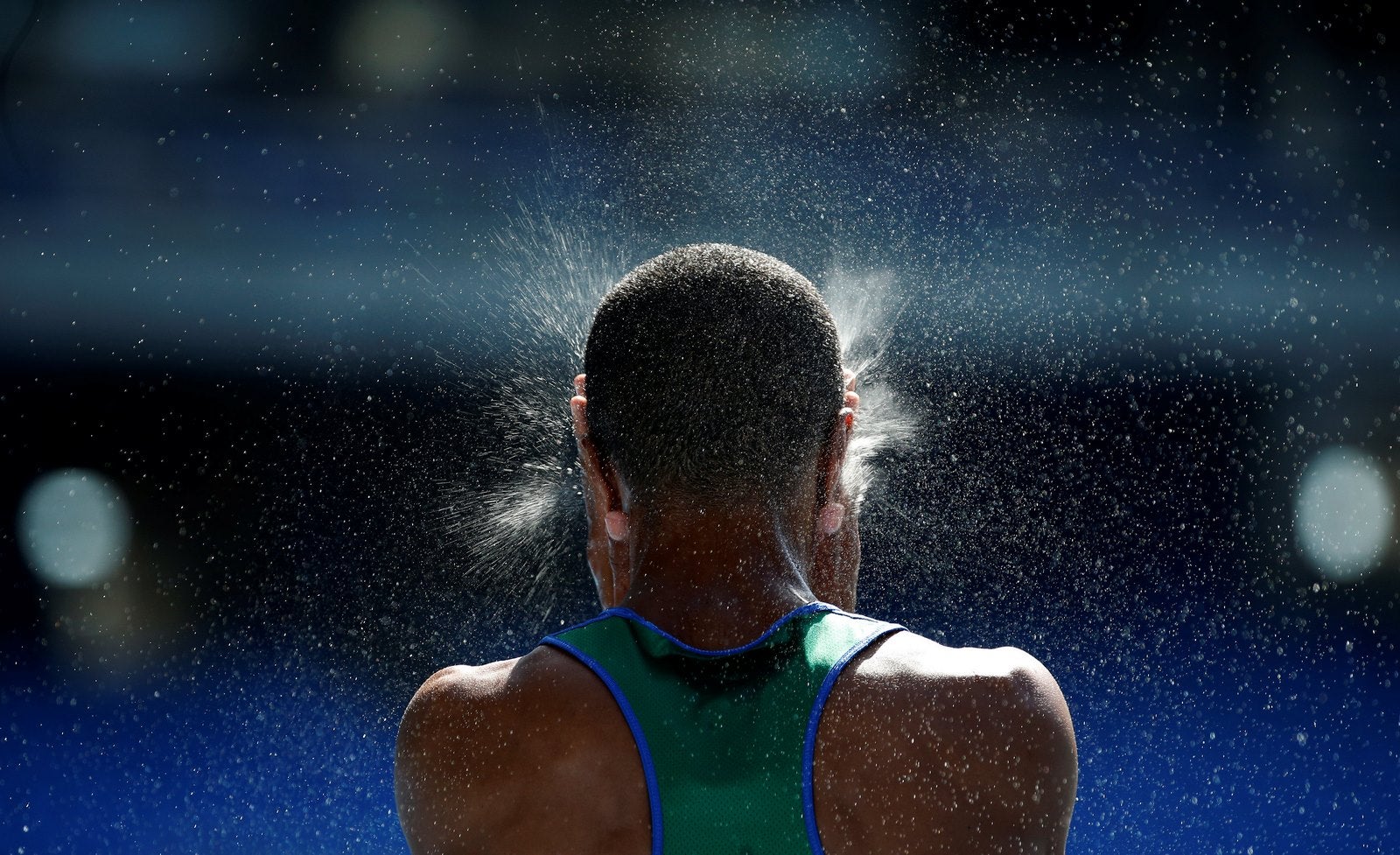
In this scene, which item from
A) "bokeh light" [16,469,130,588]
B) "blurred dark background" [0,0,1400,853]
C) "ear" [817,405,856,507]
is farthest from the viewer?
"blurred dark background" [0,0,1400,853]

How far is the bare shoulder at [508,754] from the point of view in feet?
4.09

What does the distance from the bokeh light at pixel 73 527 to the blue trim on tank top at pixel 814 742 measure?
20.3ft

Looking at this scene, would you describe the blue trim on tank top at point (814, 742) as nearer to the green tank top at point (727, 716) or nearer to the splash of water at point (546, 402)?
the green tank top at point (727, 716)

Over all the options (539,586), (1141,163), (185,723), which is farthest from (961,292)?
(185,723)

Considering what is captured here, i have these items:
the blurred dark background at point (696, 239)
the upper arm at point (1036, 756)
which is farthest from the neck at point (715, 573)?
the blurred dark background at point (696, 239)

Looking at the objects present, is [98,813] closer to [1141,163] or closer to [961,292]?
[961,292]

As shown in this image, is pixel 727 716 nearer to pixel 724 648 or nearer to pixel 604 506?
pixel 724 648

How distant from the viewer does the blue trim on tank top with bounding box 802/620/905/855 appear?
4.00 feet

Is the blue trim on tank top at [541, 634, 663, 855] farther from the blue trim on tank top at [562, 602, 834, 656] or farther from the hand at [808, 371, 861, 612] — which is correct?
the hand at [808, 371, 861, 612]

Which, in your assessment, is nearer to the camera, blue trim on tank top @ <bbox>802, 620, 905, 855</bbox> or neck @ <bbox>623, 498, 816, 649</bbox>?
blue trim on tank top @ <bbox>802, 620, 905, 855</bbox>

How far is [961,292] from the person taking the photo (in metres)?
7.77

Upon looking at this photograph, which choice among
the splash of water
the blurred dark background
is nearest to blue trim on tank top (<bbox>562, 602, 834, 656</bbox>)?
the splash of water

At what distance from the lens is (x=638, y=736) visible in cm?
124

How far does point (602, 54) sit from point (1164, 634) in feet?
15.8
